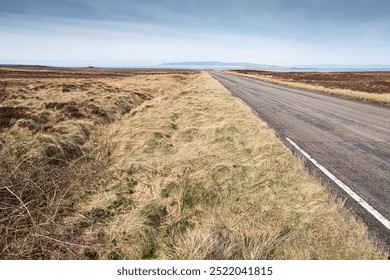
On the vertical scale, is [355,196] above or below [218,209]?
below

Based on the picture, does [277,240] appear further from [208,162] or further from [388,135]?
[388,135]

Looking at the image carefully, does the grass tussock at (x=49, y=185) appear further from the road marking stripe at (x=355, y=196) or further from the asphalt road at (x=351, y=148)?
the asphalt road at (x=351, y=148)

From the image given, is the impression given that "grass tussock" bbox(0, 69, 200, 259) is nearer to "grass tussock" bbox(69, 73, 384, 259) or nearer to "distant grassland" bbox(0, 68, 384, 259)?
"distant grassland" bbox(0, 68, 384, 259)

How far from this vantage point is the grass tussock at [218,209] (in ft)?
11.5

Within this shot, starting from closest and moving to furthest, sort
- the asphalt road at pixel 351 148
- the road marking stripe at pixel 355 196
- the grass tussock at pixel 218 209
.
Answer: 1. the grass tussock at pixel 218 209
2. the road marking stripe at pixel 355 196
3. the asphalt road at pixel 351 148

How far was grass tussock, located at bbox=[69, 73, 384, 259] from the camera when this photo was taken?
3.51m

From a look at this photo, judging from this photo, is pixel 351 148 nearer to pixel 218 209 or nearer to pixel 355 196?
pixel 355 196

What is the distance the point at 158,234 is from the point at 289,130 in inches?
313

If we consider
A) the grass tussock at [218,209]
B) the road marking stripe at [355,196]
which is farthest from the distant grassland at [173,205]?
the road marking stripe at [355,196]

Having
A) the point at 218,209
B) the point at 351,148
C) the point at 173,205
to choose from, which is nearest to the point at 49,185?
the point at 173,205

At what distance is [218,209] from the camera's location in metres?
4.45

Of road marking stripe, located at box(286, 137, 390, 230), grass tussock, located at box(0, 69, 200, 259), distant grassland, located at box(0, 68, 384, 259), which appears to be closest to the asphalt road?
road marking stripe, located at box(286, 137, 390, 230)

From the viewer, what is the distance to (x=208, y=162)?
255 inches

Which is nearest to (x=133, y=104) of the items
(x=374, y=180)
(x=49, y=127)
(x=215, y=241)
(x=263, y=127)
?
(x=49, y=127)
